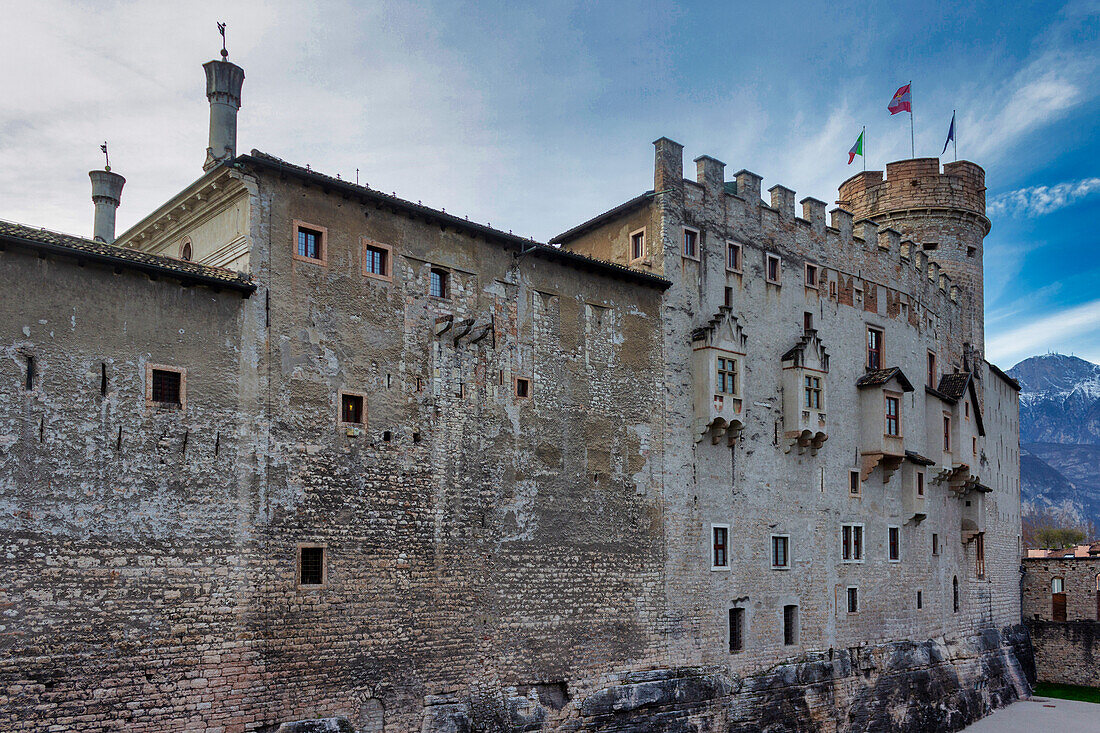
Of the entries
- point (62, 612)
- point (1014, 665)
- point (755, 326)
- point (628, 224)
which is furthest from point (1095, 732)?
point (62, 612)

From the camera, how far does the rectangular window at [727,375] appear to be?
28375 mm

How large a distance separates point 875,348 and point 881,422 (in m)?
3.52

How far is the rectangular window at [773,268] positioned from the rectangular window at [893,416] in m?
7.09

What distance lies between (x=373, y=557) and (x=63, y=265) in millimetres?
8677

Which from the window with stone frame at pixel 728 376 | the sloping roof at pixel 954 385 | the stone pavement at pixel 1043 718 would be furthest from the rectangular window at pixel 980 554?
the window with stone frame at pixel 728 376

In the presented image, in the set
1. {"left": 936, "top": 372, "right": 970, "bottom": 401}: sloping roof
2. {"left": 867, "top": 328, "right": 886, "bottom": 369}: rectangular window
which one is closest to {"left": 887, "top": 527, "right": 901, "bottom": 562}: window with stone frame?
{"left": 867, "top": 328, "right": 886, "bottom": 369}: rectangular window

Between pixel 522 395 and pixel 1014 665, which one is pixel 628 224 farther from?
pixel 1014 665

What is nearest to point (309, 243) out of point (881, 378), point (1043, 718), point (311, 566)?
point (311, 566)

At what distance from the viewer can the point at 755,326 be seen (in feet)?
98.5

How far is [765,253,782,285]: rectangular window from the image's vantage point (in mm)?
30688

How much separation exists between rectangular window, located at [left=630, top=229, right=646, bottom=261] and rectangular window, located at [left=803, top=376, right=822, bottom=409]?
7.38 meters

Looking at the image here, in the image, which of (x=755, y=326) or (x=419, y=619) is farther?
(x=755, y=326)

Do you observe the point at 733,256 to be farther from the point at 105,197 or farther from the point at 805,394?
the point at 105,197

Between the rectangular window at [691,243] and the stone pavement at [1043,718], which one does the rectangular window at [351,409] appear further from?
the stone pavement at [1043,718]
